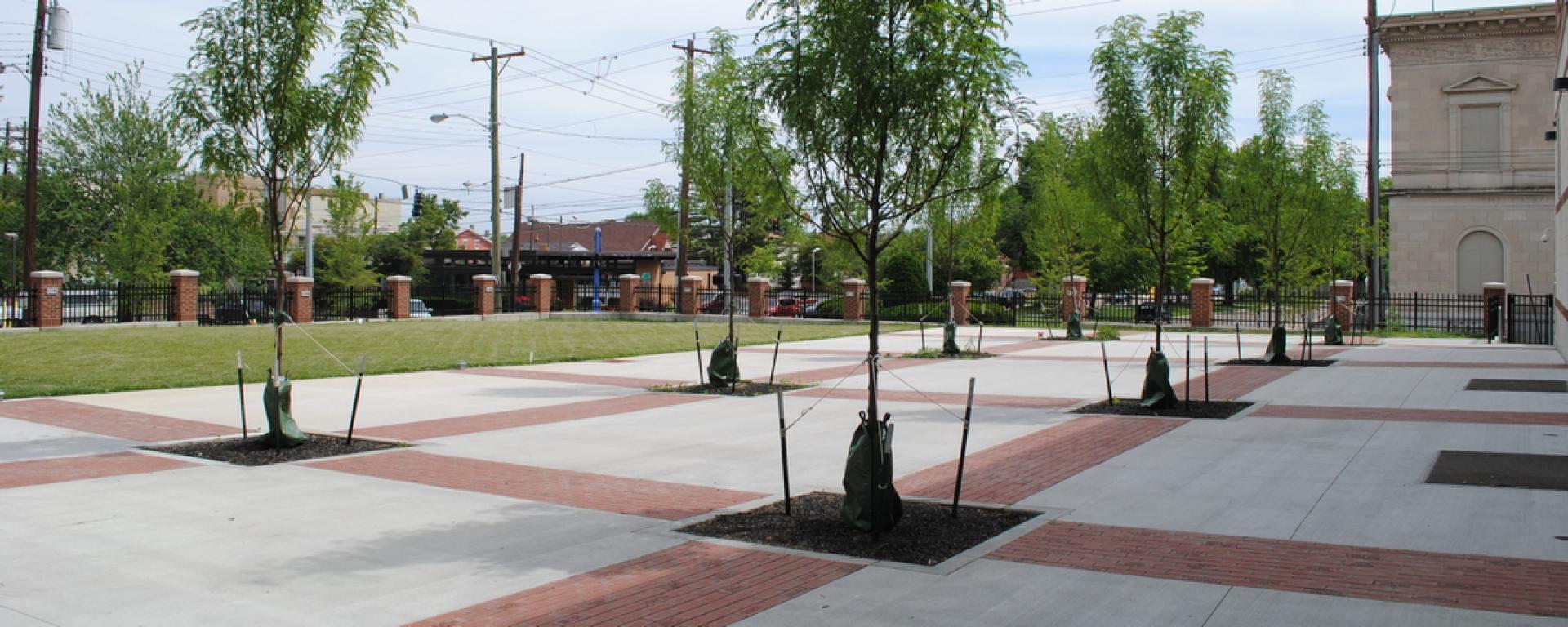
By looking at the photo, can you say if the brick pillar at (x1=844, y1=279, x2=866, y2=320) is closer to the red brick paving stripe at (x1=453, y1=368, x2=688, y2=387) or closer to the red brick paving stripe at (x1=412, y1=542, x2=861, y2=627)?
the red brick paving stripe at (x1=453, y1=368, x2=688, y2=387)

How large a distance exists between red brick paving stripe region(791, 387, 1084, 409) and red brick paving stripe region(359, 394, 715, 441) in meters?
1.86

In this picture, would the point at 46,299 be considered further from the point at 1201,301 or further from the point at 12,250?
the point at 1201,301

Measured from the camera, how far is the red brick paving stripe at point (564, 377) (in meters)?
18.6

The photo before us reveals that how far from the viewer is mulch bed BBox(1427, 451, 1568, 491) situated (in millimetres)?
8789

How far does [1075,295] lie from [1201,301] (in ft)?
13.7

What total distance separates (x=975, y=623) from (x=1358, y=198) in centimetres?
3511

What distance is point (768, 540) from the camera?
23.5 feet

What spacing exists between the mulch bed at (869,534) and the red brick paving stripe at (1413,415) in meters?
7.15

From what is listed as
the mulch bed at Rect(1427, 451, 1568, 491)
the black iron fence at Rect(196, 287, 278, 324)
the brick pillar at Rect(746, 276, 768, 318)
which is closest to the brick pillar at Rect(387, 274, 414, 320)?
the black iron fence at Rect(196, 287, 278, 324)

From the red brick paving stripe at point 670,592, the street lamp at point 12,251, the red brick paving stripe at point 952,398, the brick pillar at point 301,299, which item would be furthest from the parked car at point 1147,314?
the street lamp at point 12,251

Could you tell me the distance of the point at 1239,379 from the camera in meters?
18.3

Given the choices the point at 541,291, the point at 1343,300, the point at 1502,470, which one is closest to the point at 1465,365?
the point at 1502,470

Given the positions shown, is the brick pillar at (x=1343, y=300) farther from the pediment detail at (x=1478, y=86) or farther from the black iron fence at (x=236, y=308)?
the black iron fence at (x=236, y=308)

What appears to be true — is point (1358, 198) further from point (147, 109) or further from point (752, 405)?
point (147, 109)
